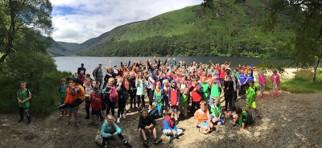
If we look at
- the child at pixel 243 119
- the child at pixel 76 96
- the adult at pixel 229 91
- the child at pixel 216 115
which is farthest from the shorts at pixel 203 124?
Result: the child at pixel 76 96

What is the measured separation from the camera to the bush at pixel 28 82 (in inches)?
739

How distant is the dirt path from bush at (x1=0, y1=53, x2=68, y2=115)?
27.3 inches

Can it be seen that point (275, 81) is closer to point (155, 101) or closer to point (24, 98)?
point (155, 101)

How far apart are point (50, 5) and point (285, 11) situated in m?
20.0

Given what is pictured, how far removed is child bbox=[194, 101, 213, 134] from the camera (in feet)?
57.5

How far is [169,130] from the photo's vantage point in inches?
669

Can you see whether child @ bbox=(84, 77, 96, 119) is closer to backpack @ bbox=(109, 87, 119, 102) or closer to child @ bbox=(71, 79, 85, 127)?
child @ bbox=(71, 79, 85, 127)

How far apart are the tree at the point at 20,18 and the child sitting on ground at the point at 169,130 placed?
11.7 m

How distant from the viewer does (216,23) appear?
45.7ft

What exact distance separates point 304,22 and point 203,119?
21.4ft

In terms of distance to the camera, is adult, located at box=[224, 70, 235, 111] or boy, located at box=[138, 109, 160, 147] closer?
boy, located at box=[138, 109, 160, 147]

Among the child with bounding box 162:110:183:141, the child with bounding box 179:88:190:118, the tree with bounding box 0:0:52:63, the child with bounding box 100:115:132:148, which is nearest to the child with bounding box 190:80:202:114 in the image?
the child with bounding box 179:88:190:118

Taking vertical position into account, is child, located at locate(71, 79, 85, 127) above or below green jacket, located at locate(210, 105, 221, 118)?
above

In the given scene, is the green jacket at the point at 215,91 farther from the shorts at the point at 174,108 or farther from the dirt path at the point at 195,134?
the shorts at the point at 174,108
